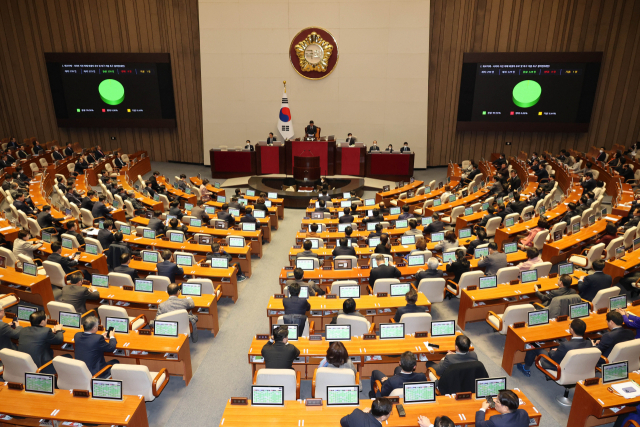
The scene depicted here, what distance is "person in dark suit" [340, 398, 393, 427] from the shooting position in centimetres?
439

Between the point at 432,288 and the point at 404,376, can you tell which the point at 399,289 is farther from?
the point at 404,376

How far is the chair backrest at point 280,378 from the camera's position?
211 inches

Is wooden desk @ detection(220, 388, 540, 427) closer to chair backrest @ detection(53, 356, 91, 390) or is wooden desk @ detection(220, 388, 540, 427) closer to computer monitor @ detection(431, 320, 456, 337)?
computer monitor @ detection(431, 320, 456, 337)

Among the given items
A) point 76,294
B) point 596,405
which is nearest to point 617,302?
point 596,405

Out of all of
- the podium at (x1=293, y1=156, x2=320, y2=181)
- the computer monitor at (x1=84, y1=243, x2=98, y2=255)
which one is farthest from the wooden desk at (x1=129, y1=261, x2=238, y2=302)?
the podium at (x1=293, y1=156, x2=320, y2=181)

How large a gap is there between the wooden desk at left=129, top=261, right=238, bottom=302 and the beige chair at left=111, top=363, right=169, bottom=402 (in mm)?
3198

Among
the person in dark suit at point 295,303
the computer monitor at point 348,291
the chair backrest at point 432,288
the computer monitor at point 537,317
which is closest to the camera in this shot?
the computer monitor at point 537,317

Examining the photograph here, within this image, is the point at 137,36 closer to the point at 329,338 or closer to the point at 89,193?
the point at 89,193

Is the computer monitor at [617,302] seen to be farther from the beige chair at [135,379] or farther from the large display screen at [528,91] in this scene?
the large display screen at [528,91]

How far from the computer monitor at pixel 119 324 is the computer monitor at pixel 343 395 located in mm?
3428

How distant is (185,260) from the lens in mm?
9227

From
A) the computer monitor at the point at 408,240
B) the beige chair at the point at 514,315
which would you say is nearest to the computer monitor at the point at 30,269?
the computer monitor at the point at 408,240

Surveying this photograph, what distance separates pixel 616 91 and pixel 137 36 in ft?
76.8

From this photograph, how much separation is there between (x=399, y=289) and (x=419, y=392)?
114 inches
